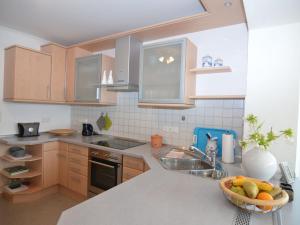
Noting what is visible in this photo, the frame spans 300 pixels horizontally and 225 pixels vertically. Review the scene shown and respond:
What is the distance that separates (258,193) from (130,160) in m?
1.28

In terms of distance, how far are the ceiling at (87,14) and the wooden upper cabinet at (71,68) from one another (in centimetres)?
28

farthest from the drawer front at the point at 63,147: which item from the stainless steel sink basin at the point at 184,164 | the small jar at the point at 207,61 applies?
the small jar at the point at 207,61

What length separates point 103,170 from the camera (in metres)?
2.17

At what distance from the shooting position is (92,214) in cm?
82

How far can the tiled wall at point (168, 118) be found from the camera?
1949mm

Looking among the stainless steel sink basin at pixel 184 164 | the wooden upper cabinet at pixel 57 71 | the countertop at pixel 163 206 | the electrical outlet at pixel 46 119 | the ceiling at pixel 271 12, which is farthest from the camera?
the electrical outlet at pixel 46 119

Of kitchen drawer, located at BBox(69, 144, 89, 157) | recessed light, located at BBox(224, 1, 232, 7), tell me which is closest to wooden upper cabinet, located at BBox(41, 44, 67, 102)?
kitchen drawer, located at BBox(69, 144, 89, 157)

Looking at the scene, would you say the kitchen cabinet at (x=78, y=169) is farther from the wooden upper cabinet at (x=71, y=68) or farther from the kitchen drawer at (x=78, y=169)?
the wooden upper cabinet at (x=71, y=68)

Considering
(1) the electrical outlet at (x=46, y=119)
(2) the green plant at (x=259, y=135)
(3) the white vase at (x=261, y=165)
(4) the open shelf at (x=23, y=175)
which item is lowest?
(4) the open shelf at (x=23, y=175)

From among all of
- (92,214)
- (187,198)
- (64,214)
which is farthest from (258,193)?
(64,214)

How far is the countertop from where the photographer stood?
0.80m

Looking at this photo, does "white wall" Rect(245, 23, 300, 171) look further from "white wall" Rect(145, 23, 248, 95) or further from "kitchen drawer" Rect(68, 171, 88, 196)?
"kitchen drawer" Rect(68, 171, 88, 196)

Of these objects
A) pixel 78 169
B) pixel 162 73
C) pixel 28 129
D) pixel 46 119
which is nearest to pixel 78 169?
pixel 78 169

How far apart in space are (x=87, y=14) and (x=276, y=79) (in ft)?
6.29
